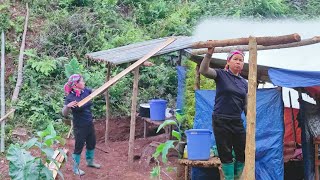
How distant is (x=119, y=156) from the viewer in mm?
9031

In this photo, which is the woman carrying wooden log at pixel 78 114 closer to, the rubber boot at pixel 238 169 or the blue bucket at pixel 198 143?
the blue bucket at pixel 198 143

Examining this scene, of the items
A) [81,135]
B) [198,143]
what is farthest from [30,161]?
[198,143]

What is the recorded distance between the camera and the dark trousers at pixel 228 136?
16.6 feet

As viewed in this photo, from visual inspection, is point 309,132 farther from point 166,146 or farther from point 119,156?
point 119,156

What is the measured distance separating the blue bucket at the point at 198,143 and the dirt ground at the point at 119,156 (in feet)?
5.63

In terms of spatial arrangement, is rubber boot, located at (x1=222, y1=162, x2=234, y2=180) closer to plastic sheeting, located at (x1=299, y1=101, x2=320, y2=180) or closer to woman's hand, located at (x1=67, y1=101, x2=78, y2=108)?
plastic sheeting, located at (x1=299, y1=101, x2=320, y2=180)

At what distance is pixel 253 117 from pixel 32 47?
1018 cm

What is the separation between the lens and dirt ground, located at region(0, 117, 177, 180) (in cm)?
771

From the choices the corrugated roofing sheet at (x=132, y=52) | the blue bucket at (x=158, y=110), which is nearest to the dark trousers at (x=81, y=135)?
the corrugated roofing sheet at (x=132, y=52)

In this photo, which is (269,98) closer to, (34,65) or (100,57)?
(100,57)

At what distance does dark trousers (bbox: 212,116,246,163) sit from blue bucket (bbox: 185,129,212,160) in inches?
Result: 27.6

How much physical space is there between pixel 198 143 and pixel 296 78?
136cm

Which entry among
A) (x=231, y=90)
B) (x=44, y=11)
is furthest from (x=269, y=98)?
(x=44, y=11)

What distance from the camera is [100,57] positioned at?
29.7 feet
